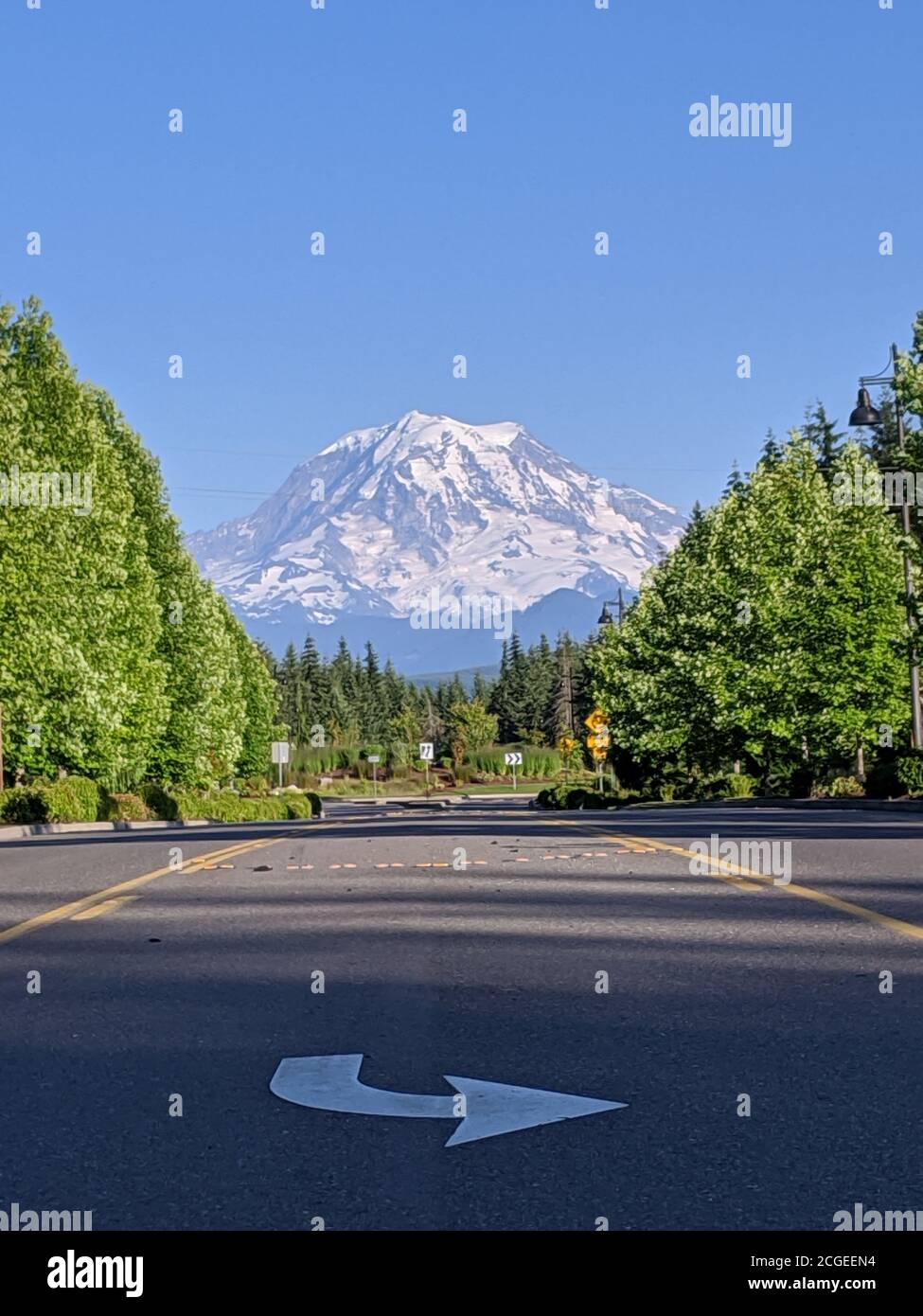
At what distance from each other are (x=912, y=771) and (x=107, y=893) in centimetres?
2304

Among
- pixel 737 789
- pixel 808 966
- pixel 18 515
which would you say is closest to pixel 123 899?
pixel 808 966

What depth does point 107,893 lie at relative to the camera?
13.7m

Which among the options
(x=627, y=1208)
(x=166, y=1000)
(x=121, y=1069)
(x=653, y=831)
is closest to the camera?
(x=627, y=1208)

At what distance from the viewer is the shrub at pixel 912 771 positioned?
3350cm

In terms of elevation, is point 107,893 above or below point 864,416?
below

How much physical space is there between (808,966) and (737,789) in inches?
1739

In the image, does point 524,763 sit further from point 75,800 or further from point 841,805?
point 841,805

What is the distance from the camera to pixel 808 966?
28.2 feet

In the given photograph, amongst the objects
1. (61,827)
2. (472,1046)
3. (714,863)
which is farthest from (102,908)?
(61,827)

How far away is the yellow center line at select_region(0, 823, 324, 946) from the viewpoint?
36.4 ft

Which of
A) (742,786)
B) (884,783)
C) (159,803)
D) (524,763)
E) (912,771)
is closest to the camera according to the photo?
(912,771)

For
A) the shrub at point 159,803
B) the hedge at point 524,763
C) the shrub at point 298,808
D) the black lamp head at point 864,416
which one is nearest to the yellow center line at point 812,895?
the black lamp head at point 864,416

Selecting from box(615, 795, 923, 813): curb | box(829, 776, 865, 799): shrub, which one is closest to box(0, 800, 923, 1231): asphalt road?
box(615, 795, 923, 813): curb
